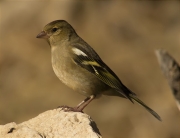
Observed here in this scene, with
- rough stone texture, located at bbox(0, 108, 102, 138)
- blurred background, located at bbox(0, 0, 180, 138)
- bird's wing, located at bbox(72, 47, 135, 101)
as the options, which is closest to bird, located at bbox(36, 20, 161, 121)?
bird's wing, located at bbox(72, 47, 135, 101)

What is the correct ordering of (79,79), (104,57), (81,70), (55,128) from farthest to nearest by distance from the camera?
(104,57) < (81,70) < (79,79) < (55,128)

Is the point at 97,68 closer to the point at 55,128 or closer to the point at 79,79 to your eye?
the point at 79,79

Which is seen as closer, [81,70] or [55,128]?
[55,128]

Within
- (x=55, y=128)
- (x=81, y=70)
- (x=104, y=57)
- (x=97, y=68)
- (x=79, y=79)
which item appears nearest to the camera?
(x=55, y=128)

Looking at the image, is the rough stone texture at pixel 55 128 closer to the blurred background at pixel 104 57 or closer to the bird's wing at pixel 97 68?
the bird's wing at pixel 97 68

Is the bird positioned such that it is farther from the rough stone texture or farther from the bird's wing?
the rough stone texture

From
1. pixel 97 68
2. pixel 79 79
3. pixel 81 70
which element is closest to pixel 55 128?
pixel 79 79
